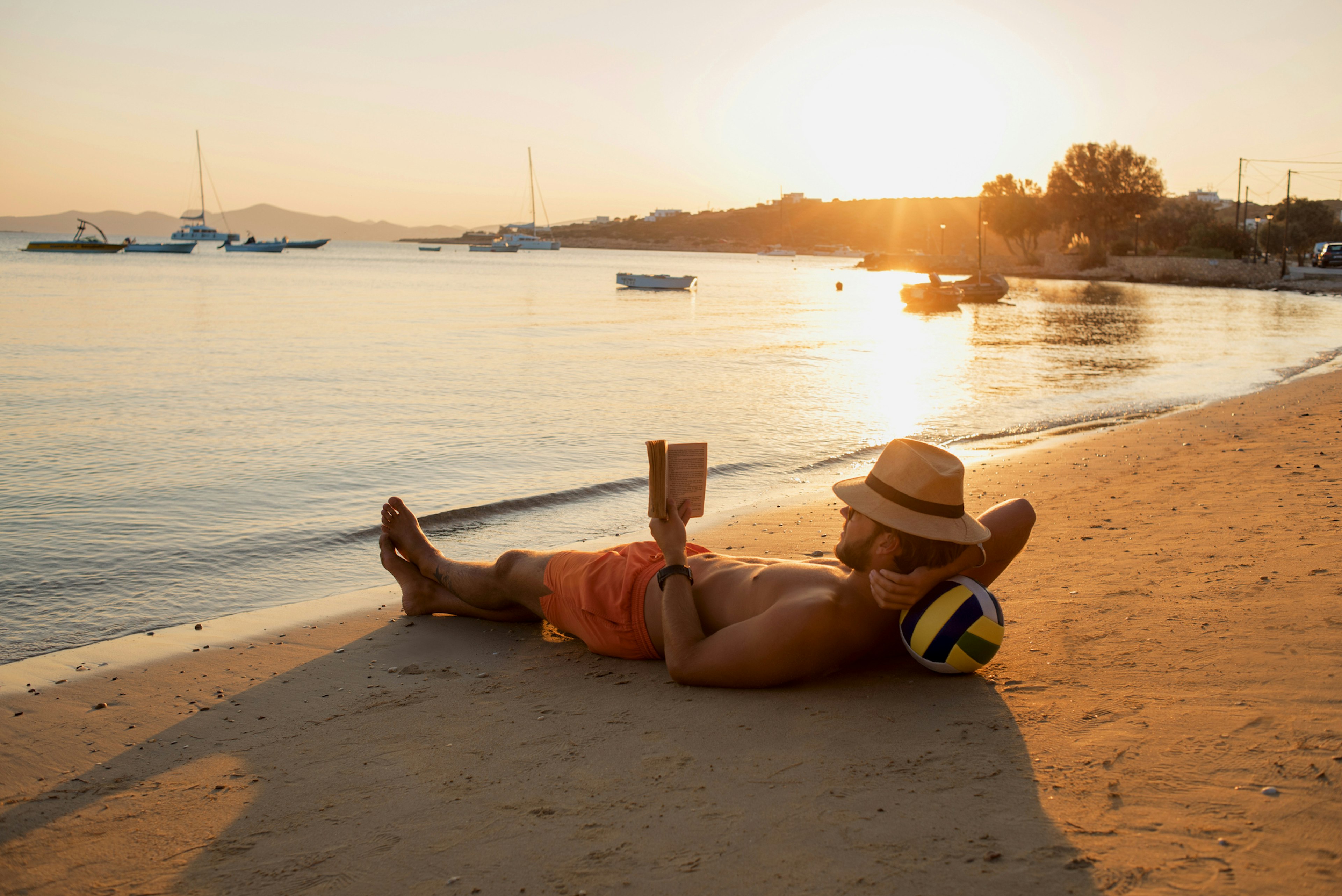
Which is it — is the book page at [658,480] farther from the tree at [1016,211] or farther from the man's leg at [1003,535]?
the tree at [1016,211]

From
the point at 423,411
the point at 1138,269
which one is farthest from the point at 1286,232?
the point at 423,411

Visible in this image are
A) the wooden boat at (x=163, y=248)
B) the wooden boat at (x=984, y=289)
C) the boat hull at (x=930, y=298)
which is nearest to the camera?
the boat hull at (x=930, y=298)

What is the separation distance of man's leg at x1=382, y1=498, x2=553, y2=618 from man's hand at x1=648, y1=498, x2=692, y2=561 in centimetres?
90

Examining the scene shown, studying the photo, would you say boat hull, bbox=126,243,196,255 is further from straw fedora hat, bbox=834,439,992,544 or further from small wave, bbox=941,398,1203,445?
straw fedora hat, bbox=834,439,992,544

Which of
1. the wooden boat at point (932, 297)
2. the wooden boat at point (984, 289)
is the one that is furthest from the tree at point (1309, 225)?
the wooden boat at point (932, 297)

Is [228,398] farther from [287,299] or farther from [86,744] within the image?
[287,299]

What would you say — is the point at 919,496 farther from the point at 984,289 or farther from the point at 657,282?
the point at 657,282

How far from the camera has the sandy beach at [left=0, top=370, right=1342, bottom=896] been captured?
2428 mm

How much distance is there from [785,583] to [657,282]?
5951 centimetres

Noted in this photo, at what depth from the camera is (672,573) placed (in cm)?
366

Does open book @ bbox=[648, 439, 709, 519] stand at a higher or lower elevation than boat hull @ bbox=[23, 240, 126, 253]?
lower

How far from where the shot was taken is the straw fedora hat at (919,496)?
126 inches

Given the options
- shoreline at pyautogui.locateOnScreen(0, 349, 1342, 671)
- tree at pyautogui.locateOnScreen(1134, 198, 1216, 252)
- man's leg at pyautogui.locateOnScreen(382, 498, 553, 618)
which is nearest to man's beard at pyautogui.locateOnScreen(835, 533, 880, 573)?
man's leg at pyautogui.locateOnScreen(382, 498, 553, 618)

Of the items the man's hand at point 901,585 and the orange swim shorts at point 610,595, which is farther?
the orange swim shorts at point 610,595
